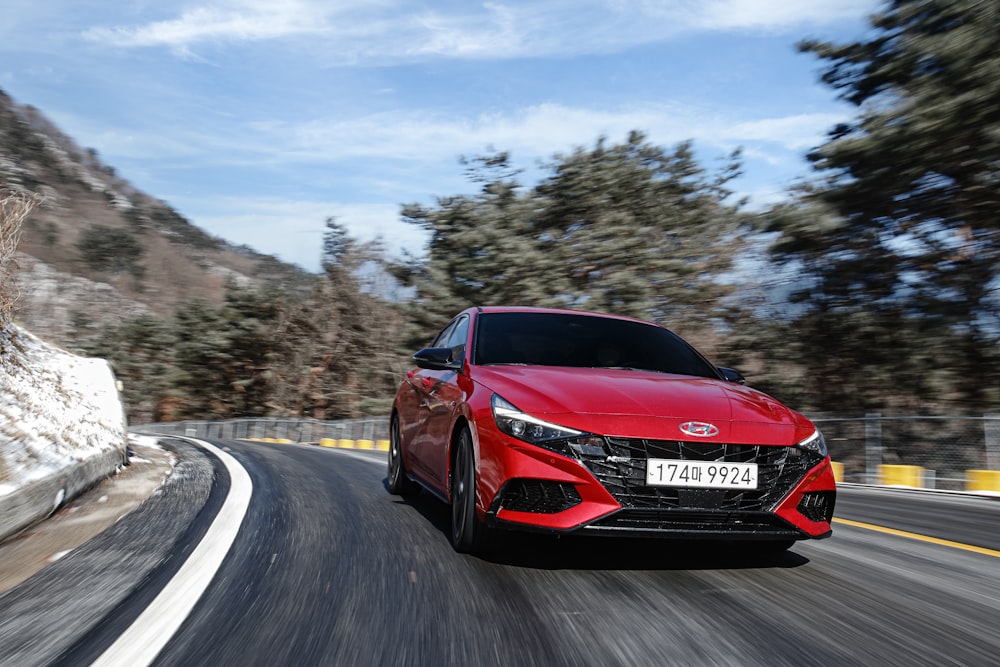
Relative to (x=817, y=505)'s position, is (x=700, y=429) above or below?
above

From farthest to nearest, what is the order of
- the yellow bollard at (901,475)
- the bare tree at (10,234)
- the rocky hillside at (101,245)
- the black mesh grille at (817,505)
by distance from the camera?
the rocky hillside at (101,245)
the yellow bollard at (901,475)
the bare tree at (10,234)
the black mesh grille at (817,505)

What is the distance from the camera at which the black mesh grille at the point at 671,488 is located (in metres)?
3.88

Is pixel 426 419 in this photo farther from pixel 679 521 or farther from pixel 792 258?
pixel 792 258

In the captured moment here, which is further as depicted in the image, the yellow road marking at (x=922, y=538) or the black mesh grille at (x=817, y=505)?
the yellow road marking at (x=922, y=538)

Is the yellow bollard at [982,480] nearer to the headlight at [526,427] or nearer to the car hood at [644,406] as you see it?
the car hood at [644,406]

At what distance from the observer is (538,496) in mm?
3973

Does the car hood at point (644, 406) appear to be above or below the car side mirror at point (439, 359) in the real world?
below

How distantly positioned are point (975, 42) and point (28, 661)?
20690mm

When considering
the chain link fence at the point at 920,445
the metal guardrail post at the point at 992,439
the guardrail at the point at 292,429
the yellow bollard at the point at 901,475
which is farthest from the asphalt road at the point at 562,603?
the guardrail at the point at 292,429

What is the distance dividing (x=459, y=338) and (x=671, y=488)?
279 centimetres

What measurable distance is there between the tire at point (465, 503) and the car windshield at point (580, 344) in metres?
0.76

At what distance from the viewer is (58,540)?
479 cm

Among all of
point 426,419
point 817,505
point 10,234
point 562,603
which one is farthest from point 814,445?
point 10,234

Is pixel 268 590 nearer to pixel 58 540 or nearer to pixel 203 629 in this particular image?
pixel 203 629
